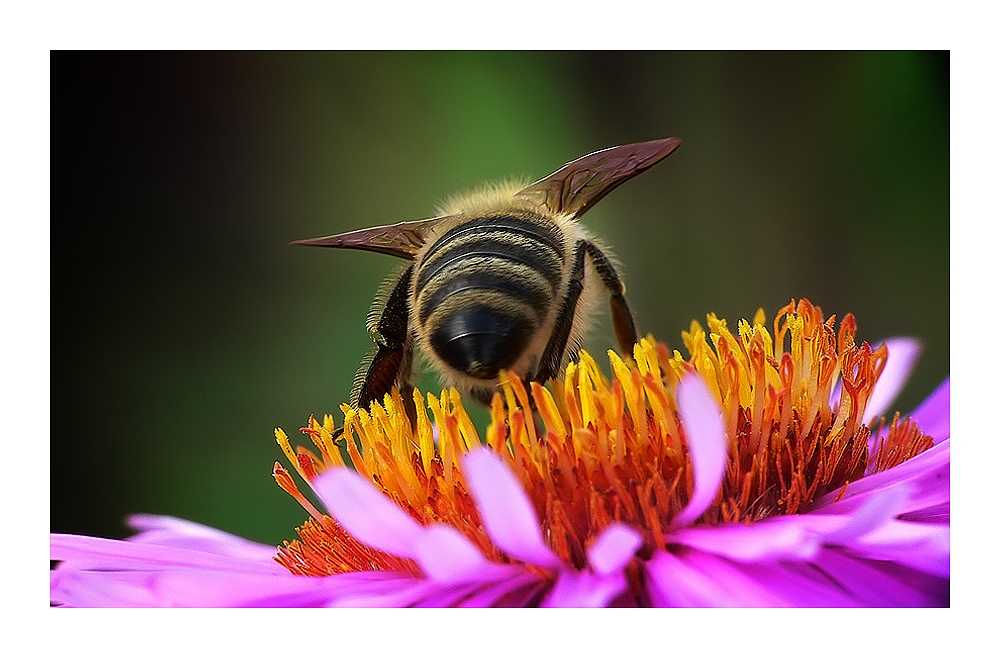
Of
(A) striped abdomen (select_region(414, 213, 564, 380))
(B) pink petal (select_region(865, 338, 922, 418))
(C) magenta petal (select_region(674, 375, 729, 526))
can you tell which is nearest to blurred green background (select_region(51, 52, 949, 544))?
(B) pink petal (select_region(865, 338, 922, 418))

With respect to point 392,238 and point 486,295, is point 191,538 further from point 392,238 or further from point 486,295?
point 486,295

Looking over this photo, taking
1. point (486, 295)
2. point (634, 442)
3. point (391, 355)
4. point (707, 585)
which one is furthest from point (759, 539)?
point (391, 355)

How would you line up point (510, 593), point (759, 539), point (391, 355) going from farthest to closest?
point (391, 355)
point (510, 593)
point (759, 539)

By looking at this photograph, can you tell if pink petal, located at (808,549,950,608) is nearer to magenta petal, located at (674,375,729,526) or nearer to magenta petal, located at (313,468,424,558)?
magenta petal, located at (674,375,729,526)

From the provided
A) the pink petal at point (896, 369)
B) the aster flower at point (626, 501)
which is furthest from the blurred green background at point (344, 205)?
the aster flower at point (626, 501)

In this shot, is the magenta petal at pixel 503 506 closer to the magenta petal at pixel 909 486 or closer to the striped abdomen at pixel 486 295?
the striped abdomen at pixel 486 295

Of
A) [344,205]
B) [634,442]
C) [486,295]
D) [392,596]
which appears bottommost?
[392,596]
